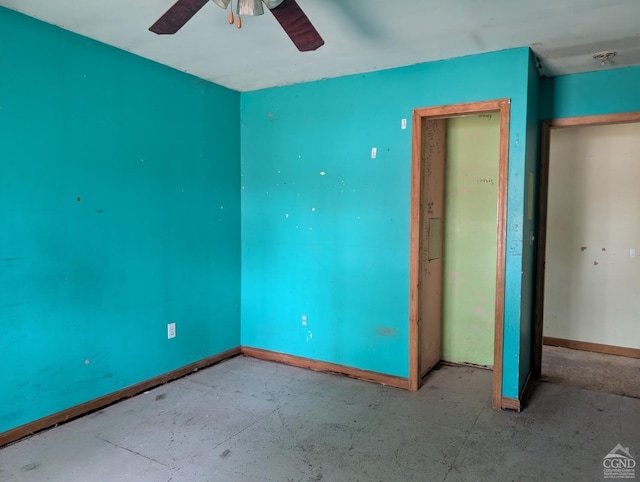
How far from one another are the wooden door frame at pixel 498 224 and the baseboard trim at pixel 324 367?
0.14 meters

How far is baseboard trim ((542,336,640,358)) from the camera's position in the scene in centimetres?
416

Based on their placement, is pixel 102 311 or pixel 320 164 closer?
pixel 102 311

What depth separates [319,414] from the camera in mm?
2893

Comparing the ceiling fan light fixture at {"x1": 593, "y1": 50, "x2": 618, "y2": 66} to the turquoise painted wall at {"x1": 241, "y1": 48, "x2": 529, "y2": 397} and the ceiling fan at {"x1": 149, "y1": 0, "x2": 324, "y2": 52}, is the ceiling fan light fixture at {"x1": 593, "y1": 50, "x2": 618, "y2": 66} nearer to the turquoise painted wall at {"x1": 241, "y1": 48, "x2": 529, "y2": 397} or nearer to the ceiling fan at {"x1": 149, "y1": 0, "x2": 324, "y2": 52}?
the turquoise painted wall at {"x1": 241, "y1": 48, "x2": 529, "y2": 397}

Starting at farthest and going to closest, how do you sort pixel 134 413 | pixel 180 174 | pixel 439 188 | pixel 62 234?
1. pixel 439 188
2. pixel 180 174
3. pixel 134 413
4. pixel 62 234

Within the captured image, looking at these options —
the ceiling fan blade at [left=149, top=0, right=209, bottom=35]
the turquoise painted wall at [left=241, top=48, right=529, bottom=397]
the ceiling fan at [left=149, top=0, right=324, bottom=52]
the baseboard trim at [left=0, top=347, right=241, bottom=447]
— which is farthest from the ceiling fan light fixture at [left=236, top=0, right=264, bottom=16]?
the baseboard trim at [left=0, top=347, right=241, bottom=447]

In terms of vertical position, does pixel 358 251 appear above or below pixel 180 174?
below

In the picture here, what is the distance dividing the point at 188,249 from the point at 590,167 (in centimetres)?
387

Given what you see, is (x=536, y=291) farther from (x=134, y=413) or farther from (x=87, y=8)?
(x=87, y=8)

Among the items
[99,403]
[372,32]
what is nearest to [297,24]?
[372,32]

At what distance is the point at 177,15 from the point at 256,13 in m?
0.33

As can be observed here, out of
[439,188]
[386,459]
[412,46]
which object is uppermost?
[412,46]

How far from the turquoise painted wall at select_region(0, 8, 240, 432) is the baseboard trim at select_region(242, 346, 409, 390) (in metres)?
0.45

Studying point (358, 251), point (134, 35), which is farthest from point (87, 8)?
point (358, 251)
